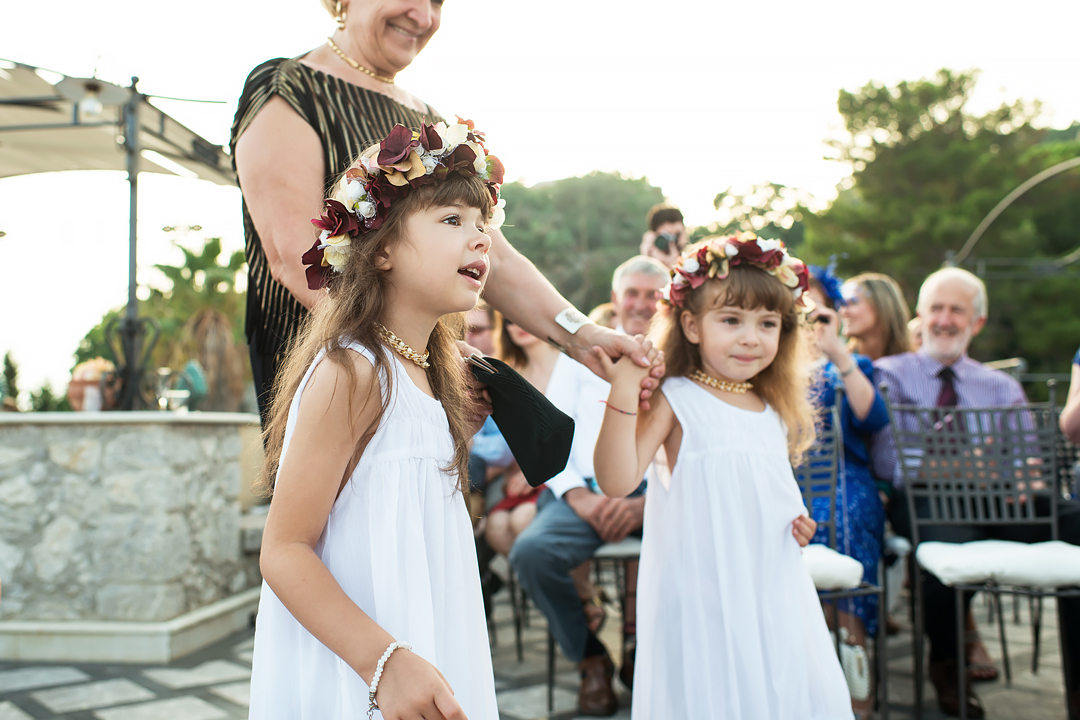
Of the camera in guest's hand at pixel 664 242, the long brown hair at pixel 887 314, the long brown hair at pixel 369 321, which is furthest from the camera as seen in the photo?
the camera in guest's hand at pixel 664 242

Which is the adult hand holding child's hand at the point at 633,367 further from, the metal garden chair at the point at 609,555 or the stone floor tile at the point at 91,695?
the stone floor tile at the point at 91,695

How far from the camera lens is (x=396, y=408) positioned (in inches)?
58.3

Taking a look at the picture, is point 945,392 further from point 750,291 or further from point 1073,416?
point 750,291

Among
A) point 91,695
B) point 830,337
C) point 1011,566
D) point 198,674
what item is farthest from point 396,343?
point 198,674

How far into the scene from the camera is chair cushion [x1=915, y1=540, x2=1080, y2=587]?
2.94 meters

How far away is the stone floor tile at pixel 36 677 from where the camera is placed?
12.5ft

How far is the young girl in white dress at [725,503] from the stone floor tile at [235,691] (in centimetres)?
198

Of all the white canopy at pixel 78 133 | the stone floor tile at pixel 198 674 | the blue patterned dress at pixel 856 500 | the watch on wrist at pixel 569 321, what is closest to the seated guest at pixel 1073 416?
the blue patterned dress at pixel 856 500

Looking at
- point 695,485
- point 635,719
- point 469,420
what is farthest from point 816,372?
point 469,420

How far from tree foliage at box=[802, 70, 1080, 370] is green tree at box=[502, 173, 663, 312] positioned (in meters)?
8.31

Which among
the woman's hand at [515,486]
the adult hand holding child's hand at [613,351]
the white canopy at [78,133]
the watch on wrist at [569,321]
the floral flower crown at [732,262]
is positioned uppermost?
the white canopy at [78,133]

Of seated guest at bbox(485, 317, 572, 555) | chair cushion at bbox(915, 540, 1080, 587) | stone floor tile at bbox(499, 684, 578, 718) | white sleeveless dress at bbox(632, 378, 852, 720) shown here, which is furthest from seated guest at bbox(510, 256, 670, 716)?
chair cushion at bbox(915, 540, 1080, 587)

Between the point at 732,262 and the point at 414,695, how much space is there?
5.98 ft

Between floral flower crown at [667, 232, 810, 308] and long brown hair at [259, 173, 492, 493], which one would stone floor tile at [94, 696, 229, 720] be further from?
floral flower crown at [667, 232, 810, 308]
